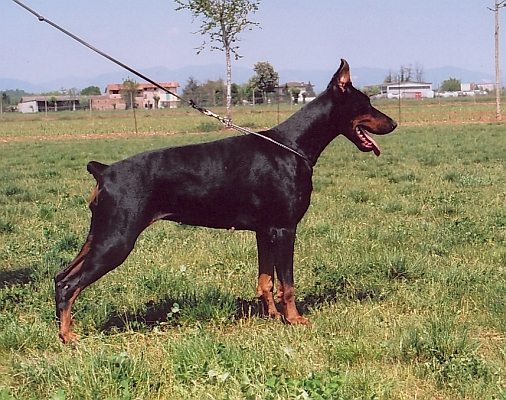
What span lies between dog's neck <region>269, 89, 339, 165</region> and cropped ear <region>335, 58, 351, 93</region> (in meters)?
0.11

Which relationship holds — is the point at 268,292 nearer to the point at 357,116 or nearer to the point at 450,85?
the point at 357,116

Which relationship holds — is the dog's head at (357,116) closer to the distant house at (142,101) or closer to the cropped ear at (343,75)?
the cropped ear at (343,75)

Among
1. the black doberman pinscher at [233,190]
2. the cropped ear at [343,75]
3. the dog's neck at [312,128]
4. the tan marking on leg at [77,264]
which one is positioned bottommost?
the tan marking on leg at [77,264]

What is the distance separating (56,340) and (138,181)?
1255mm

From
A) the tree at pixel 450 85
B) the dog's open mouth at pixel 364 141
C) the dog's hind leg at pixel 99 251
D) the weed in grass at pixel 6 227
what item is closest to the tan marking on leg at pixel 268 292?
the dog's hind leg at pixel 99 251

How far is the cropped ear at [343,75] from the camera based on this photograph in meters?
4.71

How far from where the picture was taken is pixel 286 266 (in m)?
4.69

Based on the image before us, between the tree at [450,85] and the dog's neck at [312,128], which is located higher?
the tree at [450,85]

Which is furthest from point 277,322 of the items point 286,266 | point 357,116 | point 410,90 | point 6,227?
point 410,90

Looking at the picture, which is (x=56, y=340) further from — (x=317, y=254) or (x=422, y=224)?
(x=422, y=224)

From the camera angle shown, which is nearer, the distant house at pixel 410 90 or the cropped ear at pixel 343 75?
the cropped ear at pixel 343 75

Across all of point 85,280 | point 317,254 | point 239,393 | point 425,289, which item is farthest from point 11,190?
point 239,393

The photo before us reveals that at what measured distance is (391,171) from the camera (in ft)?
41.9

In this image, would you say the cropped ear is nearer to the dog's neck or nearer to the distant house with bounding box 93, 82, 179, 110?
the dog's neck
